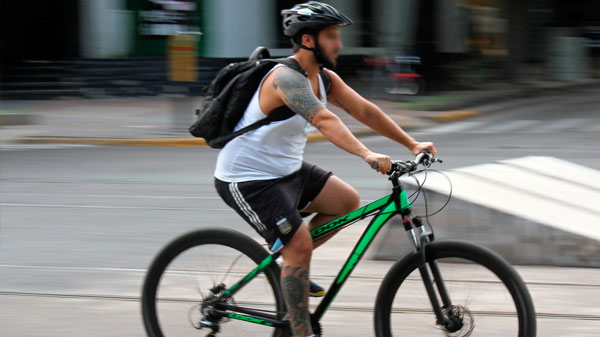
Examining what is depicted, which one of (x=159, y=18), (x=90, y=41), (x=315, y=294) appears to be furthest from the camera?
(x=90, y=41)

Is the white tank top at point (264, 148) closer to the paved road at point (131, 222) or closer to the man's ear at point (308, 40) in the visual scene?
the man's ear at point (308, 40)

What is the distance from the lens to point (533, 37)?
74.6 feet

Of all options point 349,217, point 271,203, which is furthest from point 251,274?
point 349,217

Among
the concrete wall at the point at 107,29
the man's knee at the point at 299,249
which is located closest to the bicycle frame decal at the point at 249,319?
the man's knee at the point at 299,249

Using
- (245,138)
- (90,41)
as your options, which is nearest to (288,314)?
(245,138)

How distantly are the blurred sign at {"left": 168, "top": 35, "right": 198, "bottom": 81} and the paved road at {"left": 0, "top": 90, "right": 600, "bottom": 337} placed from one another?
2002 millimetres

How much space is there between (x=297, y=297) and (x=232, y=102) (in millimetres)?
851

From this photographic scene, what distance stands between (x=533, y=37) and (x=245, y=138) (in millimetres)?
20395

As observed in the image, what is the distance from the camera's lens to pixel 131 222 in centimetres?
760

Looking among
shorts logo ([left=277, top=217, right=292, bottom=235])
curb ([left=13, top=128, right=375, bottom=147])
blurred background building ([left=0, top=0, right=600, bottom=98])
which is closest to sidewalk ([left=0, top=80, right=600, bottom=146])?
curb ([left=13, top=128, right=375, bottom=147])

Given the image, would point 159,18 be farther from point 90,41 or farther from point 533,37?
point 533,37

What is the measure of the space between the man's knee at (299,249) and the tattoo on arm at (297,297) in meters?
0.03

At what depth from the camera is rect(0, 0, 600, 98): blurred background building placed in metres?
20.9

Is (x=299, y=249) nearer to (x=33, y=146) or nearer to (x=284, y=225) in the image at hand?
(x=284, y=225)
